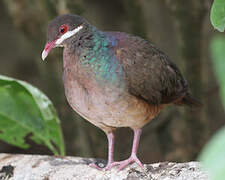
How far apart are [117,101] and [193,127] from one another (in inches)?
79.4

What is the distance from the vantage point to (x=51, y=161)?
276 centimetres

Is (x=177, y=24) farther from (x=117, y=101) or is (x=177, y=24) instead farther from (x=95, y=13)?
(x=95, y=13)

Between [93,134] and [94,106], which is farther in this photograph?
[93,134]

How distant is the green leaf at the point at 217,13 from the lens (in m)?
1.30

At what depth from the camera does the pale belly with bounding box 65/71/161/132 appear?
2.52 m

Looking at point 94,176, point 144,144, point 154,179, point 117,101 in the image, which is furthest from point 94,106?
point 144,144

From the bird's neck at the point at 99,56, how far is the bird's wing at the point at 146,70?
1.9 inches

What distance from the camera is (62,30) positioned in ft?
8.57

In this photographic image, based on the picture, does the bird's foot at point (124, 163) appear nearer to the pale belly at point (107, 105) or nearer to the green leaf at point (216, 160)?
the pale belly at point (107, 105)

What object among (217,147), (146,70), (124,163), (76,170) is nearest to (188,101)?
(146,70)

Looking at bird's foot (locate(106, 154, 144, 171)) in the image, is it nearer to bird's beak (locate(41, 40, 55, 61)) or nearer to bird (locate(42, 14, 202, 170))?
bird (locate(42, 14, 202, 170))

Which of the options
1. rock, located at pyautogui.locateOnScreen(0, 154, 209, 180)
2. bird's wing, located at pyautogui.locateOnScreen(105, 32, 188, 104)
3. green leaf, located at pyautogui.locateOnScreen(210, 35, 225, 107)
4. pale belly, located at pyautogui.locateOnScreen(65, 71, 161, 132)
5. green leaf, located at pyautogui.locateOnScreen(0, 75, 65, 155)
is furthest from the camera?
green leaf, located at pyautogui.locateOnScreen(0, 75, 65, 155)

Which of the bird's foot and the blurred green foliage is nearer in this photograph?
the blurred green foliage

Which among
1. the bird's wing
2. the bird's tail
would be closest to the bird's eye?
the bird's wing
